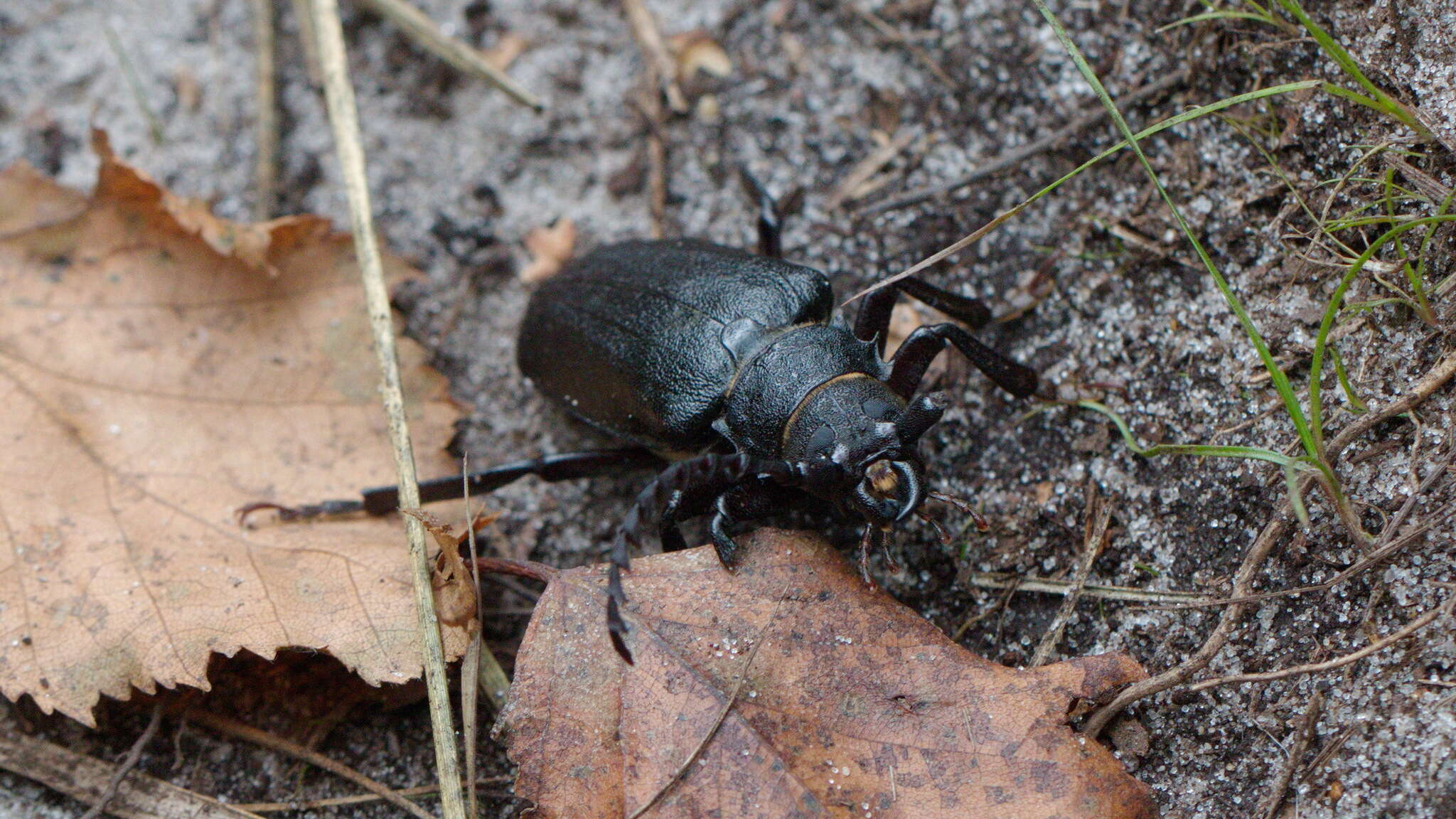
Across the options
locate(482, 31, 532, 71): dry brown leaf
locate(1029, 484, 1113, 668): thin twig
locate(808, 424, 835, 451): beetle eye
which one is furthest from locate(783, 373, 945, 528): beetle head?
locate(482, 31, 532, 71): dry brown leaf

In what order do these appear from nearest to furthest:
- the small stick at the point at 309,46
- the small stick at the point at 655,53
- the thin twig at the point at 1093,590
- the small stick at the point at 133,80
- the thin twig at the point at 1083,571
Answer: the thin twig at the point at 1093,590, the thin twig at the point at 1083,571, the small stick at the point at 655,53, the small stick at the point at 133,80, the small stick at the point at 309,46

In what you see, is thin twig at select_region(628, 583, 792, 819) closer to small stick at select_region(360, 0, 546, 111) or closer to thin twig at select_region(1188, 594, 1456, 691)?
thin twig at select_region(1188, 594, 1456, 691)

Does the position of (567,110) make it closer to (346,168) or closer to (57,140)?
(346,168)

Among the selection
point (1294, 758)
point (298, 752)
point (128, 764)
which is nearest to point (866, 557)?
point (1294, 758)

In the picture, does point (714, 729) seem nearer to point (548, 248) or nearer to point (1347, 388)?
point (1347, 388)

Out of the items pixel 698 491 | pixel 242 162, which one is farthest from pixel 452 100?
pixel 698 491

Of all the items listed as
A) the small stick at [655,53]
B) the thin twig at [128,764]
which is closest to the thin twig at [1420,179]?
the small stick at [655,53]

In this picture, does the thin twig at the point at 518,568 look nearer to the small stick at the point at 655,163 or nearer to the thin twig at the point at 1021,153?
the small stick at the point at 655,163
